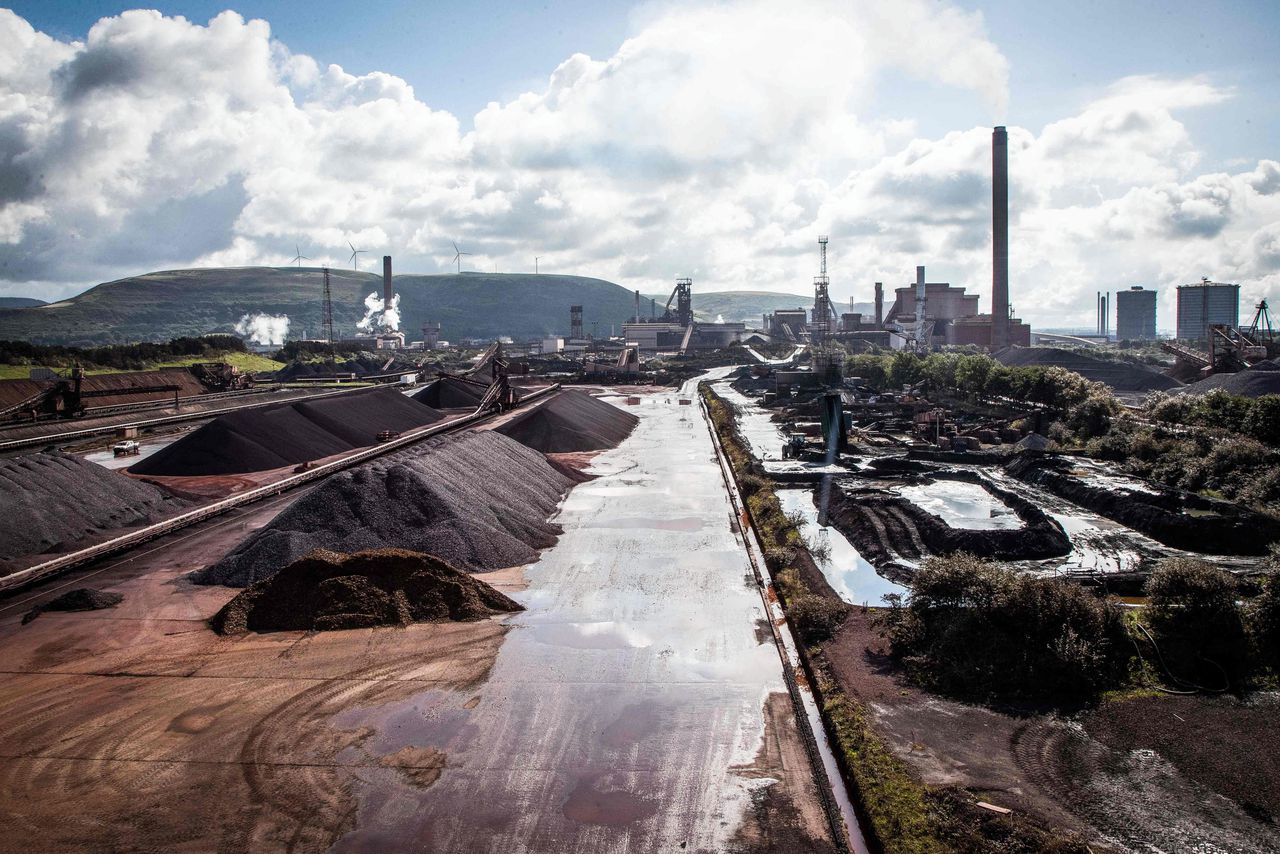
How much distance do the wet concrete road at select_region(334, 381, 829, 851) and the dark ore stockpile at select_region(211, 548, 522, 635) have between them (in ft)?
3.72

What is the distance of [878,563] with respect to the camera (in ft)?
64.8

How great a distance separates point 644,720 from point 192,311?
209218 mm

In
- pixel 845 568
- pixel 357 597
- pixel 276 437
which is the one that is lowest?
pixel 845 568

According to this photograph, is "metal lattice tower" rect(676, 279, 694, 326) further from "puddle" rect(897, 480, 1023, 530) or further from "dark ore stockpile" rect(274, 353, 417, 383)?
"puddle" rect(897, 480, 1023, 530)

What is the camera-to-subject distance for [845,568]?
19672 millimetres

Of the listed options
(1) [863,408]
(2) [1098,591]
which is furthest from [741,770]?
(1) [863,408]

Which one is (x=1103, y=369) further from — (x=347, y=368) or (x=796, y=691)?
(x=796, y=691)

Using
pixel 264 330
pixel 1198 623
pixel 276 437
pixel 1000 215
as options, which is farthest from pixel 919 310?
pixel 264 330

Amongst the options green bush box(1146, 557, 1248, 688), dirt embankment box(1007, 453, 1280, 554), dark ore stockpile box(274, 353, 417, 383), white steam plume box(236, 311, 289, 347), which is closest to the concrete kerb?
green bush box(1146, 557, 1248, 688)

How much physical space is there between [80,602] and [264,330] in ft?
556

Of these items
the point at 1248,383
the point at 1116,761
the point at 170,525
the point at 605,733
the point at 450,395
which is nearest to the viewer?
the point at 1116,761

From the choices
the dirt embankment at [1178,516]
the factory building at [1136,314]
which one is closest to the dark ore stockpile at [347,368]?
the dirt embankment at [1178,516]

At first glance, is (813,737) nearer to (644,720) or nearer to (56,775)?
(644,720)

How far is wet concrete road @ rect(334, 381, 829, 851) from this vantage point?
8.70 m
